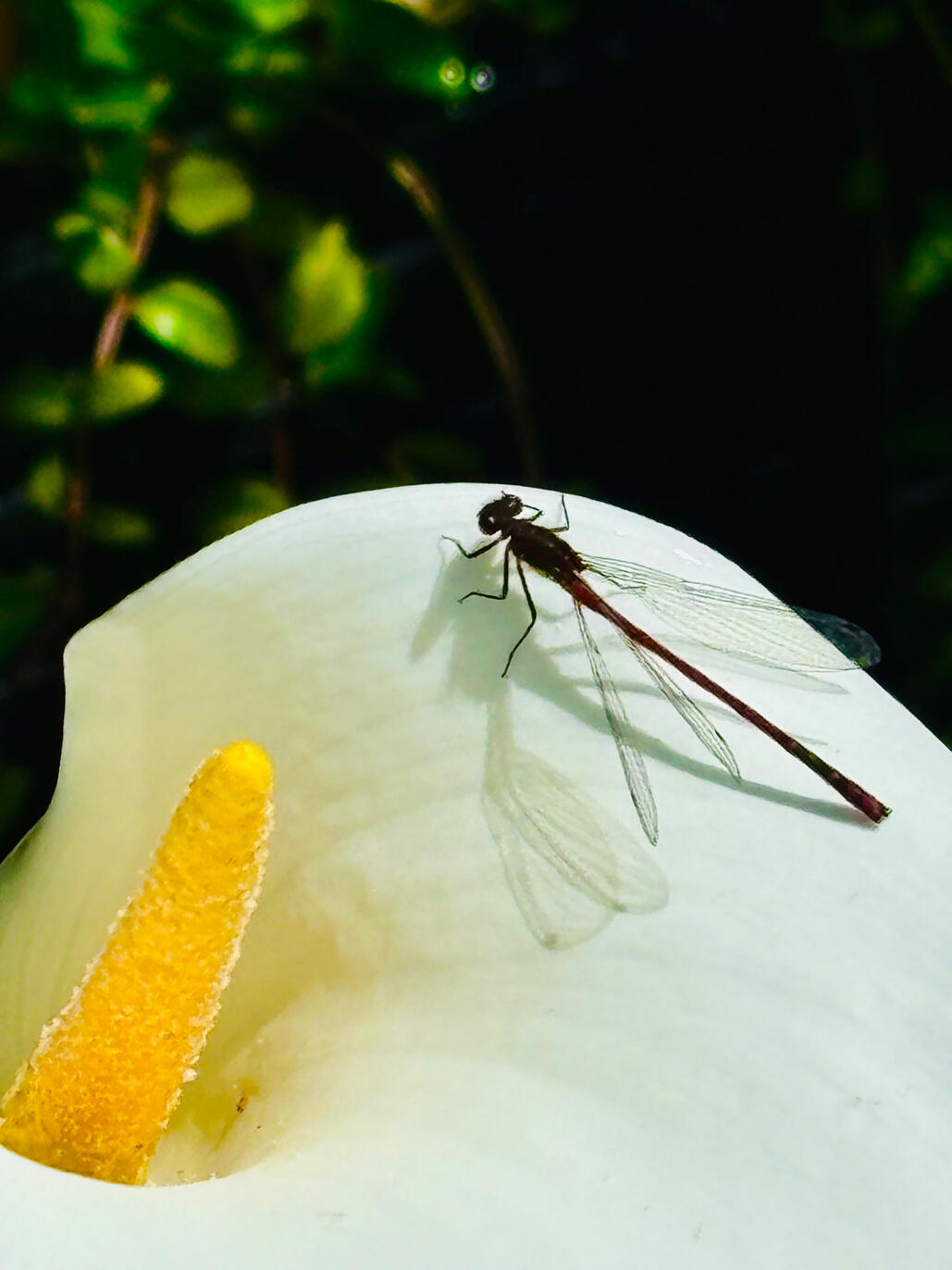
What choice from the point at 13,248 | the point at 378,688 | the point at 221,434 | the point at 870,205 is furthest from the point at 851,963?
the point at 870,205

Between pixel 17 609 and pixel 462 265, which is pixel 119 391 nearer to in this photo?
pixel 17 609

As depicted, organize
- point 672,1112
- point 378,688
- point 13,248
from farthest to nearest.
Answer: point 13,248
point 378,688
point 672,1112

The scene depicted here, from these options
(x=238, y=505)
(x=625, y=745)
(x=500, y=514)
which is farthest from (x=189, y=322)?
(x=625, y=745)

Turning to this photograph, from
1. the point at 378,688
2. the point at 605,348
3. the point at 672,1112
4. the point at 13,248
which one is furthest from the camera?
the point at 605,348

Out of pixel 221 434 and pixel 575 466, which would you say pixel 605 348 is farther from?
pixel 221 434

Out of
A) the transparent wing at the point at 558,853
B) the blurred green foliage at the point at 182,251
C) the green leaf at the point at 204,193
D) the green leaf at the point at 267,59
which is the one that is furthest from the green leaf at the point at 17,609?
the transparent wing at the point at 558,853

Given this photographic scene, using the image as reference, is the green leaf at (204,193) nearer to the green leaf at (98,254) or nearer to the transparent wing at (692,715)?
the green leaf at (98,254)
